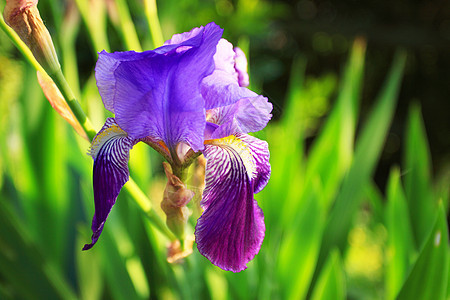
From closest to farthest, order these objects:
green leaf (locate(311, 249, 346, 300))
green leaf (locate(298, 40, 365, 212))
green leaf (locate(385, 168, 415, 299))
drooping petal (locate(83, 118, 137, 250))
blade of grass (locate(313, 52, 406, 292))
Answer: drooping petal (locate(83, 118, 137, 250)) → green leaf (locate(311, 249, 346, 300)) → green leaf (locate(385, 168, 415, 299)) → blade of grass (locate(313, 52, 406, 292)) → green leaf (locate(298, 40, 365, 212))

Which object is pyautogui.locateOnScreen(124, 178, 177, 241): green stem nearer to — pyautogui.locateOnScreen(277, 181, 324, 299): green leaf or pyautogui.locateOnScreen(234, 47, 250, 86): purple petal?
pyautogui.locateOnScreen(234, 47, 250, 86): purple petal

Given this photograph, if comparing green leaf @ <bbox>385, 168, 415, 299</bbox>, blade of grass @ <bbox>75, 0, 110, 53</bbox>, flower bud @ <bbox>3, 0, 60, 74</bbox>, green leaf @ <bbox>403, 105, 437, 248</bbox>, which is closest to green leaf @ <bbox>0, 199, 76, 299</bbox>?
blade of grass @ <bbox>75, 0, 110, 53</bbox>

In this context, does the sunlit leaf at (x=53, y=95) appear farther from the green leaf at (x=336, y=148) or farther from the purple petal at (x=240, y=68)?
the green leaf at (x=336, y=148)

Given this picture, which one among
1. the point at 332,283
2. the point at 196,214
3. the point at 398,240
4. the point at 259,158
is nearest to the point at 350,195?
the point at 398,240

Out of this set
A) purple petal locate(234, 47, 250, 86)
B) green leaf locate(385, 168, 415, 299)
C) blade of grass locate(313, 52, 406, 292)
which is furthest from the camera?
blade of grass locate(313, 52, 406, 292)

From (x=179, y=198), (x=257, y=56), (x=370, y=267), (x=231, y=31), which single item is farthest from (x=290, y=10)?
(x=179, y=198)

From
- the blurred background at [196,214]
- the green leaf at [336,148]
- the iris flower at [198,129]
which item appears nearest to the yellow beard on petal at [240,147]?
the iris flower at [198,129]

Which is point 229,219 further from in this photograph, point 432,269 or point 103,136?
point 432,269
